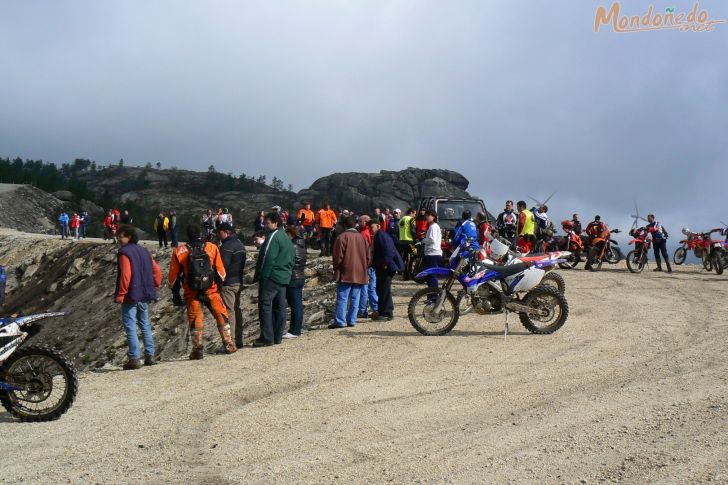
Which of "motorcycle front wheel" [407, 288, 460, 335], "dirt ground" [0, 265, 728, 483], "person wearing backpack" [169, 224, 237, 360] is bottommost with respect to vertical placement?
"dirt ground" [0, 265, 728, 483]

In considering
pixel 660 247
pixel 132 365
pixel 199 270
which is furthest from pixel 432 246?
pixel 660 247

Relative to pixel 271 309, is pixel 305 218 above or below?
above

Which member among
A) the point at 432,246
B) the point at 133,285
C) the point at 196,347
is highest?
the point at 432,246

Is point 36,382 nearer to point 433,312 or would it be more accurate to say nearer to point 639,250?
point 433,312

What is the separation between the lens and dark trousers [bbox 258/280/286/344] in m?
10.1

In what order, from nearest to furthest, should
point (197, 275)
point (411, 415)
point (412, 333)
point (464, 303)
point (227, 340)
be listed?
1. point (411, 415)
2. point (197, 275)
3. point (227, 340)
4. point (464, 303)
5. point (412, 333)

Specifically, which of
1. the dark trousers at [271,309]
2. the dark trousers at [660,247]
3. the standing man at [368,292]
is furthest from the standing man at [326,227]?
the dark trousers at [271,309]

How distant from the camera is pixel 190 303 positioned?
9328 millimetres

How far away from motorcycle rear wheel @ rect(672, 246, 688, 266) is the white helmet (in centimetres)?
1330

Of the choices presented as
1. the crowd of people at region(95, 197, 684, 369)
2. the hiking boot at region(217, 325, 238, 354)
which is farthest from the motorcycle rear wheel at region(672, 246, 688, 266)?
the hiking boot at region(217, 325, 238, 354)

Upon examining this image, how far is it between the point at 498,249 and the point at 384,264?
8.20 ft

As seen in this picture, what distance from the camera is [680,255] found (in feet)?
68.5

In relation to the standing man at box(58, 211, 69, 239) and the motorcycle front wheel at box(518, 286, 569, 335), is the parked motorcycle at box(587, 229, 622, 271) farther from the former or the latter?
the standing man at box(58, 211, 69, 239)

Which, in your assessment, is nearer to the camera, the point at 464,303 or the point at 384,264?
the point at 464,303
